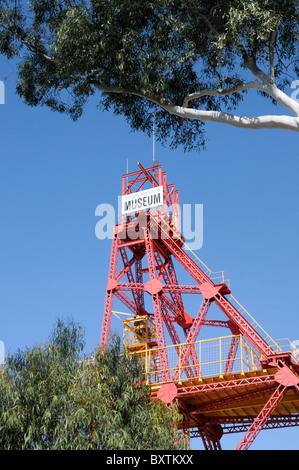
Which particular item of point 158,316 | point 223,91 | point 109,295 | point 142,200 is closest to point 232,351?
point 158,316

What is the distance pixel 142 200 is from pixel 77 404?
74.5 ft

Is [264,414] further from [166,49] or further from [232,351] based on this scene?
[166,49]

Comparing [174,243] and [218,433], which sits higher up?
[174,243]

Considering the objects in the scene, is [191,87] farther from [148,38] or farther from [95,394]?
[95,394]

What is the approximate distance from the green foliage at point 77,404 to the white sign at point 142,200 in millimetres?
19070

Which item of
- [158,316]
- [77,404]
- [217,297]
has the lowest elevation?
[77,404]

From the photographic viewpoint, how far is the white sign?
152 ft

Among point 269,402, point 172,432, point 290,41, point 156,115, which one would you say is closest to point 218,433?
point 269,402

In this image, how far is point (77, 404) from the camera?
25.5m

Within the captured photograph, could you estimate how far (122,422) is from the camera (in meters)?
25.6

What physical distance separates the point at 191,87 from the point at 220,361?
14597 millimetres

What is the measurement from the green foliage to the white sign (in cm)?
1907

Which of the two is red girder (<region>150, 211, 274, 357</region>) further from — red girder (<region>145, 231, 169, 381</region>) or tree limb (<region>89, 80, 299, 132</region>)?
tree limb (<region>89, 80, 299, 132</region>)
